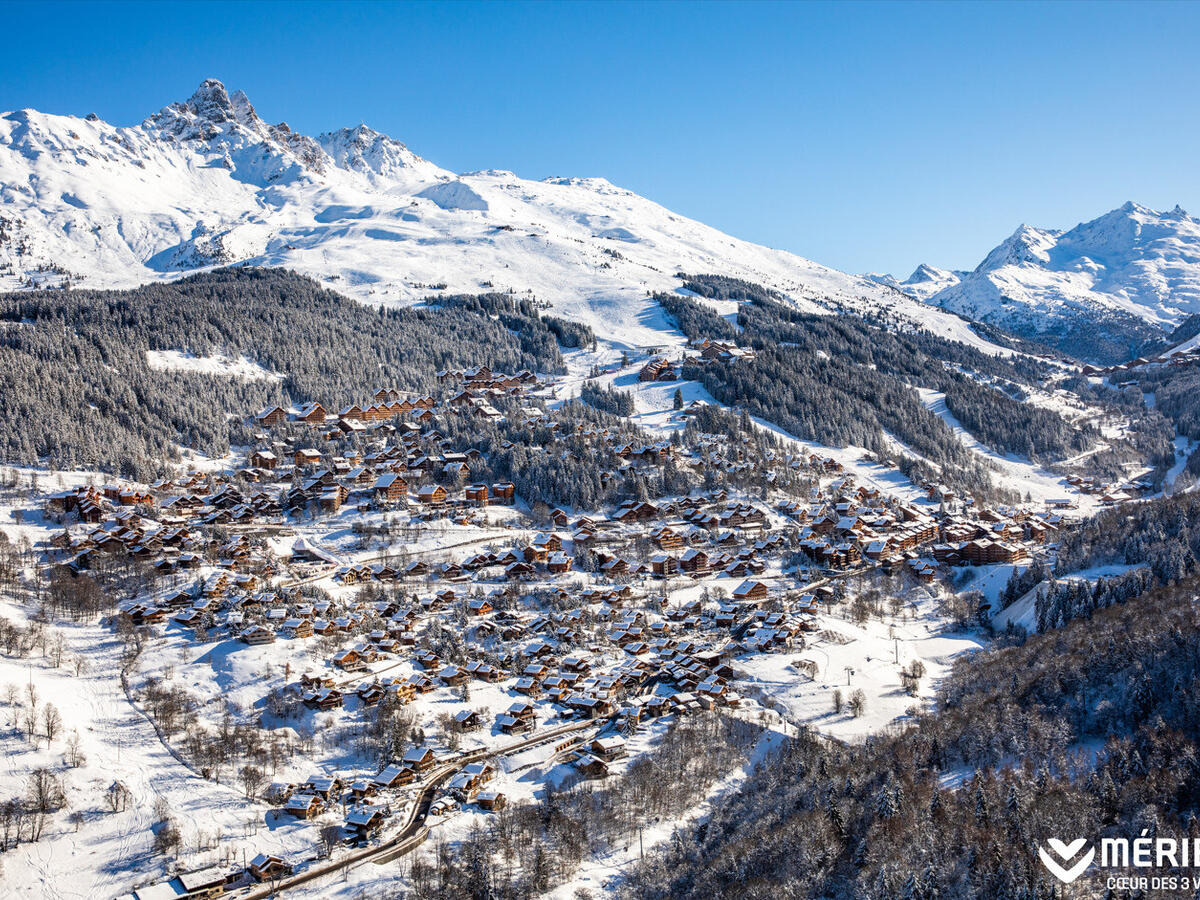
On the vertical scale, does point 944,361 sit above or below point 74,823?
above

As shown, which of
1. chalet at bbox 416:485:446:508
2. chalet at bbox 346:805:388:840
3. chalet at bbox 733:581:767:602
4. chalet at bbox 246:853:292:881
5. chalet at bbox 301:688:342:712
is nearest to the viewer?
chalet at bbox 246:853:292:881

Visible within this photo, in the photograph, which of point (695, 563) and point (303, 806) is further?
point (695, 563)

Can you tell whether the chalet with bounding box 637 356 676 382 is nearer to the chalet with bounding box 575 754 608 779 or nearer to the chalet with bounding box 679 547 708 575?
the chalet with bounding box 679 547 708 575

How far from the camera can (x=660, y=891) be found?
33438 millimetres

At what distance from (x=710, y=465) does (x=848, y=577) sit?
26401 mm

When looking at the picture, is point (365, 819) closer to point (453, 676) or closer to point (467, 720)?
point (467, 720)

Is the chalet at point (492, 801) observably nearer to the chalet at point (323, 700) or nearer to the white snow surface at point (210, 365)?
the chalet at point (323, 700)

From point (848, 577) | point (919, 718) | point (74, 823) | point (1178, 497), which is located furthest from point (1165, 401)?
point (74, 823)

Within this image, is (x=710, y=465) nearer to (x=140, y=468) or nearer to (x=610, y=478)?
(x=610, y=478)

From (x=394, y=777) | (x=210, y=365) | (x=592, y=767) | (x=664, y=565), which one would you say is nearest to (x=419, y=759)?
(x=394, y=777)

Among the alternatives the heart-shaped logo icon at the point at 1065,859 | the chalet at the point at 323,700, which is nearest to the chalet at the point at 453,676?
the chalet at the point at 323,700

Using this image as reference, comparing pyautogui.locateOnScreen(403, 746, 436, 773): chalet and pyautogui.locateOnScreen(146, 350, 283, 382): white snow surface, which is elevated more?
pyautogui.locateOnScreen(146, 350, 283, 382): white snow surface

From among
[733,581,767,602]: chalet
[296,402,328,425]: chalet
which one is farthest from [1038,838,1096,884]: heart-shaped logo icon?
[296,402,328,425]: chalet

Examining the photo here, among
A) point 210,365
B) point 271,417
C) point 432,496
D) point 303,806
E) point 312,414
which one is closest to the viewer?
point 303,806
